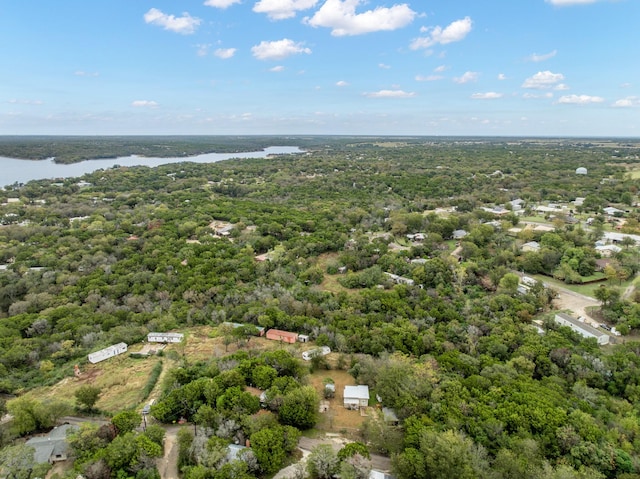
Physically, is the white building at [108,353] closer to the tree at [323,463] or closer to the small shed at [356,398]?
the small shed at [356,398]

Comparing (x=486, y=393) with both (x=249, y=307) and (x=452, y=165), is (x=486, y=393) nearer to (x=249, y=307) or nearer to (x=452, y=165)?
(x=249, y=307)

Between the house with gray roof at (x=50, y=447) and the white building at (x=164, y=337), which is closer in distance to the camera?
Answer: the house with gray roof at (x=50, y=447)

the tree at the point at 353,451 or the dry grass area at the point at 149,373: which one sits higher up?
the tree at the point at 353,451

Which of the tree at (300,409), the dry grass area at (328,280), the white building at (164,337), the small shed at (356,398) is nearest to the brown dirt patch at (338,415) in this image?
the small shed at (356,398)

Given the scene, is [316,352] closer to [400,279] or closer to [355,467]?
A: [355,467]

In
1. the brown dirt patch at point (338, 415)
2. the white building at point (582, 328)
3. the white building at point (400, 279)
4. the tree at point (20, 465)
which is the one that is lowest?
the brown dirt patch at point (338, 415)

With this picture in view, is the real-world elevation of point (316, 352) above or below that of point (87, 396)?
above

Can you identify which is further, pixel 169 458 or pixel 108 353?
pixel 108 353

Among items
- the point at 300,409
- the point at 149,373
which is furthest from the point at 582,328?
the point at 149,373
